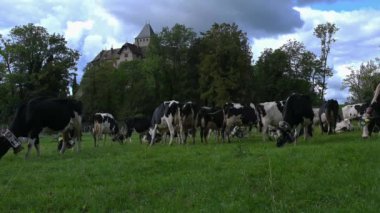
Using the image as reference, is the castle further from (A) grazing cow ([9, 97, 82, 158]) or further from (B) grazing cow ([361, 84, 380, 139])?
(B) grazing cow ([361, 84, 380, 139])

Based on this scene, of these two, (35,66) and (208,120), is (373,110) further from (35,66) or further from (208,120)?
(35,66)

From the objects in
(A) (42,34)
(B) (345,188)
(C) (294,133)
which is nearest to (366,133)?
(C) (294,133)

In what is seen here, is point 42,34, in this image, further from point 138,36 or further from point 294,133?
point 138,36

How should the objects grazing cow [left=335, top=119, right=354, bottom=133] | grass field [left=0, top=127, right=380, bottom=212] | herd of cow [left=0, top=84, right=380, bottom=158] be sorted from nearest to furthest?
grass field [left=0, top=127, right=380, bottom=212], herd of cow [left=0, top=84, right=380, bottom=158], grazing cow [left=335, top=119, right=354, bottom=133]

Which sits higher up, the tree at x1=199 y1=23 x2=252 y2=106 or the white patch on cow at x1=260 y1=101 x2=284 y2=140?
the tree at x1=199 y1=23 x2=252 y2=106

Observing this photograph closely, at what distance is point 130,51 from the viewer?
161 m

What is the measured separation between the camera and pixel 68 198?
1007 centimetres

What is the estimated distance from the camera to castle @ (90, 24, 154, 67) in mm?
160750

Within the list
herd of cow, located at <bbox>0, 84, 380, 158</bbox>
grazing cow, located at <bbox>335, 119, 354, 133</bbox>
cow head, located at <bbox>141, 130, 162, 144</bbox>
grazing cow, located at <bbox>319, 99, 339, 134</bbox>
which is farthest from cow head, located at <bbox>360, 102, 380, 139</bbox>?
cow head, located at <bbox>141, 130, 162, 144</bbox>

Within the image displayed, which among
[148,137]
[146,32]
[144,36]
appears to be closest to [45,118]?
[148,137]

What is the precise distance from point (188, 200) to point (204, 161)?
14.0 ft

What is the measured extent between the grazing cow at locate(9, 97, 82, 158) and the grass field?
19.1ft

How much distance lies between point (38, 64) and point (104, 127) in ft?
187

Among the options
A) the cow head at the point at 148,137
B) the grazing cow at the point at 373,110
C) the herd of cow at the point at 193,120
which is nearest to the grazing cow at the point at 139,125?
the cow head at the point at 148,137
